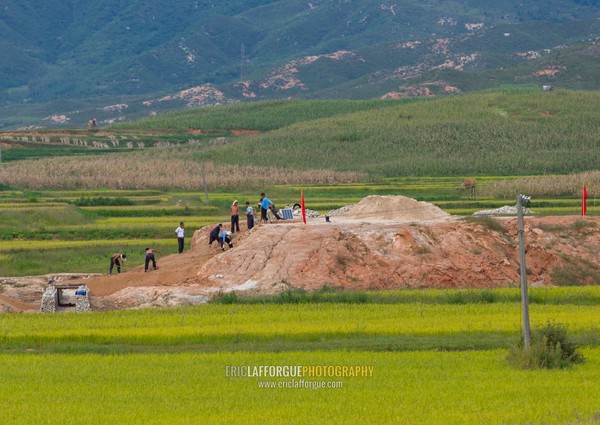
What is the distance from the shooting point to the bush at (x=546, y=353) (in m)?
21.5

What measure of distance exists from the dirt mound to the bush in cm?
1966

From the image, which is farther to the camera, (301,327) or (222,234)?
(222,234)

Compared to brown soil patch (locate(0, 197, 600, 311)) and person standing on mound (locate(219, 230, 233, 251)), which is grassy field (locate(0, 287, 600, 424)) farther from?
person standing on mound (locate(219, 230, 233, 251))

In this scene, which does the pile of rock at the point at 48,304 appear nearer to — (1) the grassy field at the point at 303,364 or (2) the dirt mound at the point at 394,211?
(1) the grassy field at the point at 303,364

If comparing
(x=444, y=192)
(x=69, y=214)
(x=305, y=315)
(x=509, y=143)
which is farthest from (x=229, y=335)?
(x=509, y=143)

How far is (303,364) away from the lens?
2211 centimetres

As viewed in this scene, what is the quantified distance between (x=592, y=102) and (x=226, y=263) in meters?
82.6

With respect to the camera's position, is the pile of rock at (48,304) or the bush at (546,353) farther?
the pile of rock at (48,304)

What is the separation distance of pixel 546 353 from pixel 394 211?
21.7 meters

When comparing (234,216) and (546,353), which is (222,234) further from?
(546,353)

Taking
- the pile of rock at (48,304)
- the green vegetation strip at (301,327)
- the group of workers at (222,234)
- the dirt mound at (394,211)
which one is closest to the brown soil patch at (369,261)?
the group of workers at (222,234)

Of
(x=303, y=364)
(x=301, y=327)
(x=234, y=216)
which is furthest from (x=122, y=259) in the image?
(x=303, y=364)

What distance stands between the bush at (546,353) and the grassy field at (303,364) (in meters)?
0.31

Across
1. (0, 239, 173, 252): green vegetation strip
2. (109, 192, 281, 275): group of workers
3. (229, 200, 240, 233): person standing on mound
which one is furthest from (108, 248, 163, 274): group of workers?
(0, 239, 173, 252): green vegetation strip
